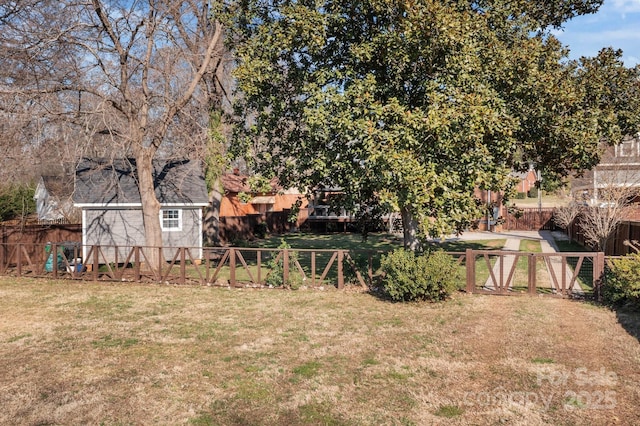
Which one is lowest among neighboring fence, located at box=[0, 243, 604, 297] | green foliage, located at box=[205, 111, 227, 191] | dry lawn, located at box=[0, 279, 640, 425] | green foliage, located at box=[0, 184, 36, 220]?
dry lawn, located at box=[0, 279, 640, 425]

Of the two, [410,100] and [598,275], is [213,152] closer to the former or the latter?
[410,100]

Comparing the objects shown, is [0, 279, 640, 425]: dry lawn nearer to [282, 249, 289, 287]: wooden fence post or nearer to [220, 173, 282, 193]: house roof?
[282, 249, 289, 287]: wooden fence post

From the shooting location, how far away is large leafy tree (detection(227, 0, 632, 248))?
1041cm

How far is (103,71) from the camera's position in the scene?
48.3ft

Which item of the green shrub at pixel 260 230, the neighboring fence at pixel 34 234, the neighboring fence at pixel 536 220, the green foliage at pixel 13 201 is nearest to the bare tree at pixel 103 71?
the neighboring fence at pixel 34 234

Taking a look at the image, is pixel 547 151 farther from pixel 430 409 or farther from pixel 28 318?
pixel 28 318

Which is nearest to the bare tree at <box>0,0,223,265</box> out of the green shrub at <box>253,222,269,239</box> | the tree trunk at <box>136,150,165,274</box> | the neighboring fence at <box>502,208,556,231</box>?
the tree trunk at <box>136,150,165,274</box>

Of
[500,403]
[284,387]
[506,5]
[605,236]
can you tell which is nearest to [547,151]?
[506,5]

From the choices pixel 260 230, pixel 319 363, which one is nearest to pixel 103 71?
pixel 319 363

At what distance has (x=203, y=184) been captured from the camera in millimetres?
20812

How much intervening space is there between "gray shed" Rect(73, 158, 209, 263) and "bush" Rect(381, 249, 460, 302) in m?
10.3

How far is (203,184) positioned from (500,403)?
56.9 ft

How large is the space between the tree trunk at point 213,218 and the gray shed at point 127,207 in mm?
2575

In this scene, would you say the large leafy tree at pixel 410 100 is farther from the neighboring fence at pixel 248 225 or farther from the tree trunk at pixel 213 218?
the neighboring fence at pixel 248 225
